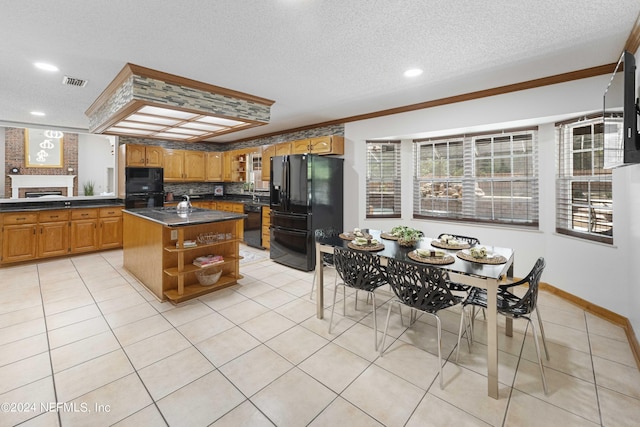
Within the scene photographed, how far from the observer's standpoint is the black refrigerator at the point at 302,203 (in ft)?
14.6

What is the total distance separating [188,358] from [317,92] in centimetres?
321

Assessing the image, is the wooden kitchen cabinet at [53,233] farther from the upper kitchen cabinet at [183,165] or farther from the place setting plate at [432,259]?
the place setting plate at [432,259]

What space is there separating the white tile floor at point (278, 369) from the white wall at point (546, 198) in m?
0.39

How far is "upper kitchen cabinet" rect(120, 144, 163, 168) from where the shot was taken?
602 cm

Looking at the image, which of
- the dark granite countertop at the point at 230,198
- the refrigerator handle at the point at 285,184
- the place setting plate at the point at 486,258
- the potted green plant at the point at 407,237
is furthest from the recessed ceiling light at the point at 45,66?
the place setting plate at the point at 486,258

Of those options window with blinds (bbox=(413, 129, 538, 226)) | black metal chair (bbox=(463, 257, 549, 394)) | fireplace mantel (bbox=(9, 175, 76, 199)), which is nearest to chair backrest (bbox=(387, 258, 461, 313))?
black metal chair (bbox=(463, 257, 549, 394))

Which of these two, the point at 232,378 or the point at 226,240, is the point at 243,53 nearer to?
the point at 226,240

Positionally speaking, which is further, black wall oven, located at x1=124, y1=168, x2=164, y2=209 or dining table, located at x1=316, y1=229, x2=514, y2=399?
black wall oven, located at x1=124, y1=168, x2=164, y2=209

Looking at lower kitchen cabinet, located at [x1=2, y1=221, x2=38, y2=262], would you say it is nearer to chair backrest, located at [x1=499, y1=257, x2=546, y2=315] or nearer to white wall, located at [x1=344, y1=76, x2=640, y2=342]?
white wall, located at [x1=344, y1=76, x2=640, y2=342]

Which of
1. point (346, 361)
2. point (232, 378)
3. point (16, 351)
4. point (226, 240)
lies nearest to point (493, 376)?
point (346, 361)

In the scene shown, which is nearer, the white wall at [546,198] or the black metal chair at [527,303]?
the black metal chair at [527,303]

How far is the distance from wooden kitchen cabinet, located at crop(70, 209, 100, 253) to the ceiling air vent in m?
2.76

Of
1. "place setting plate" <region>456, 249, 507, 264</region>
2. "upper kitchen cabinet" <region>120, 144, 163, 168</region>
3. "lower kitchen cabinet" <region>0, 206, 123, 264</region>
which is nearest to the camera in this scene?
"place setting plate" <region>456, 249, 507, 264</region>

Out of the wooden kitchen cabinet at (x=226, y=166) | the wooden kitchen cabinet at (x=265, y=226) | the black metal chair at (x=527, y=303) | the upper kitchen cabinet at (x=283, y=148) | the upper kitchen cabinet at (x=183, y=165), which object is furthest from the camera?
the wooden kitchen cabinet at (x=226, y=166)
